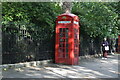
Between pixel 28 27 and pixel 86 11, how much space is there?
6239 mm

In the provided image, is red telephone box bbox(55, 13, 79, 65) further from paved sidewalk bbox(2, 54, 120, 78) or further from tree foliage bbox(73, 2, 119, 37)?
tree foliage bbox(73, 2, 119, 37)

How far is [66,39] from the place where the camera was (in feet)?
31.2

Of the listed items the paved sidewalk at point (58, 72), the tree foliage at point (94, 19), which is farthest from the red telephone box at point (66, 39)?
the tree foliage at point (94, 19)

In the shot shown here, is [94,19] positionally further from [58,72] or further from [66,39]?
[58,72]

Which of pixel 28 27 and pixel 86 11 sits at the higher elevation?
pixel 86 11

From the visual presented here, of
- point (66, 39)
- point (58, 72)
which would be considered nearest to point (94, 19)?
point (66, 39)

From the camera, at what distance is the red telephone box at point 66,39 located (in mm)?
9250

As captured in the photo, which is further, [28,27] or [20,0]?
[20,0]

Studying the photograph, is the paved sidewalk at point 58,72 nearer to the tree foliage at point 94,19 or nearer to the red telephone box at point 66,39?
the red telephone box at point 66,39

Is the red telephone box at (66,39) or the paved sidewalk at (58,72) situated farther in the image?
the red telephone box at (66,39)

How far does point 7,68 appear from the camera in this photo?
7.66 meters

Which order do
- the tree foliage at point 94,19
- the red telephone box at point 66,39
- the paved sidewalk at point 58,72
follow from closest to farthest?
Result: the paved sidewalk at point 58,72
the red telephone box at point 66,39
the tree foliage at point 94,19

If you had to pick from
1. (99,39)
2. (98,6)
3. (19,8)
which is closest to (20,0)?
(19,8)

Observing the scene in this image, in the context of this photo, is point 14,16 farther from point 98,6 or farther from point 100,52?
point 100,52
